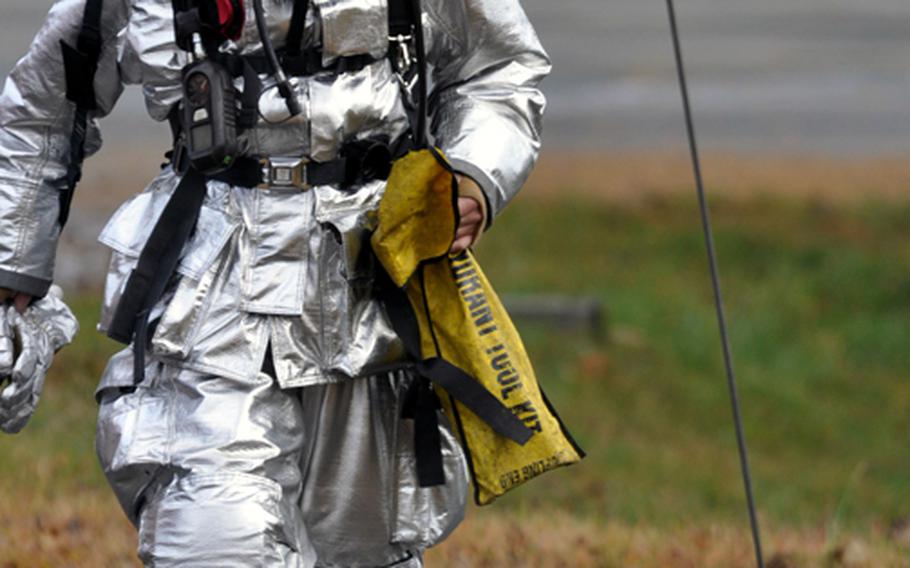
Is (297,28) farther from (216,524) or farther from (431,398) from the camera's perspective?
(216,524)

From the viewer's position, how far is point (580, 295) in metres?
9.61

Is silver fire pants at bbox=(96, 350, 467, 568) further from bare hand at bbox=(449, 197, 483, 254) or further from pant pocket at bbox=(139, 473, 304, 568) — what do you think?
bare hand at bbox=(449, 197, 483, 254)

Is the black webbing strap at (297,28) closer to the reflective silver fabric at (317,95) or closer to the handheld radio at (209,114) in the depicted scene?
the reflective silver fabric at (317,95)

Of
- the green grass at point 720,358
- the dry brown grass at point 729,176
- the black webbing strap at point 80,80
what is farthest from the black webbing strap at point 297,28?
the dry brown grass at point 729,176

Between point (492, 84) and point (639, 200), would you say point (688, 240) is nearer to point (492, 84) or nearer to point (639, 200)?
point (639, 200)

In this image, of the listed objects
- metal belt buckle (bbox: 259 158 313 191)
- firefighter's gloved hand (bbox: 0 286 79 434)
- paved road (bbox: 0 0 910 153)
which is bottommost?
paved road (bbox: 0 0 910 153)

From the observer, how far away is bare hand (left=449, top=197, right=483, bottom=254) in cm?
344

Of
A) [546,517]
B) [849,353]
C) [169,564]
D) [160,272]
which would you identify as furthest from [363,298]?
[849,353]

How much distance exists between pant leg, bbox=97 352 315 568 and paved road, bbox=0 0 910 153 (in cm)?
1049

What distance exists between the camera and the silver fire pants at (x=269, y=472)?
3.18 meters

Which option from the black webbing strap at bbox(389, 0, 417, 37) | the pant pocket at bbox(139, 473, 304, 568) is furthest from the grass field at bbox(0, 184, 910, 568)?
the black webbing strap at bbox(389, 0, 417, 37)

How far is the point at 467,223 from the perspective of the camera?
3.46 metres

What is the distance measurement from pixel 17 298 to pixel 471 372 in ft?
3.22

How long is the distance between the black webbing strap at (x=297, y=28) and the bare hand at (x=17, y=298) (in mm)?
797
